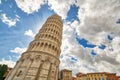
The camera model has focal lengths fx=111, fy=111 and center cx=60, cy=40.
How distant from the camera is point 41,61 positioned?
27.2m

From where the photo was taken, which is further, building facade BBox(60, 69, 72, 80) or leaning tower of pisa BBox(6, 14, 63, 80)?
building facade BBox(60, 69, 72, 80)

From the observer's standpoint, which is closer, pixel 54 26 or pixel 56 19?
pixel 54 26

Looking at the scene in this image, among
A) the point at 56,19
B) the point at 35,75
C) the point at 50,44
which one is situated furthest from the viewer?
the point at 56,19

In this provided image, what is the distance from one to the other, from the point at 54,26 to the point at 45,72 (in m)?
16.6

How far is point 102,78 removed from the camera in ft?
161

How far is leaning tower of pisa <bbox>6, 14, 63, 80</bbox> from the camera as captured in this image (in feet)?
82.2

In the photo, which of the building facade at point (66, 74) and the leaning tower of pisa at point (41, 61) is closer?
the leaning tower of pisa at point (41, 61)

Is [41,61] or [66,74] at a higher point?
[66,74]

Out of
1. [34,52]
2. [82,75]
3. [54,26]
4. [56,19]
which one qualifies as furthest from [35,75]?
[82,75]

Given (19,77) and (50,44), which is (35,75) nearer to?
(19,77)

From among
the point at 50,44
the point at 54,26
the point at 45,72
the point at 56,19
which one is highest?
the point at 56,19

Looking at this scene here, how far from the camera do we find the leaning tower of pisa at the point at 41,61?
82.2 feet

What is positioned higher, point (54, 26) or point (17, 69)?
point (54, 26)

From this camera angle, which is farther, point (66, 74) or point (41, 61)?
point (66, 74)
